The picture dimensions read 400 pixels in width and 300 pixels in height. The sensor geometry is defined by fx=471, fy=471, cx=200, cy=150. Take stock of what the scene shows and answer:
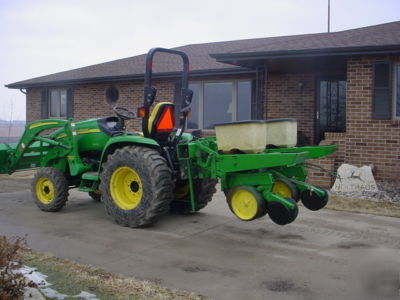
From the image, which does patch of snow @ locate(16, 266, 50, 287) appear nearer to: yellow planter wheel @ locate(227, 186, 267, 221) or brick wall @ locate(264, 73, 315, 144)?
yellow planter wheel @ locate(227, 186, 267, 221)

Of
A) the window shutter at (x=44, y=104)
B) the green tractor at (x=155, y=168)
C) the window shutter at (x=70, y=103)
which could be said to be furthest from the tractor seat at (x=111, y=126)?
the window shutter at (x=44, y=104)

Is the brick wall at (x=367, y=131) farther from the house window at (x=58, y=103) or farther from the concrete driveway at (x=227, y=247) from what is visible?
the house window at (x=58, y=103)

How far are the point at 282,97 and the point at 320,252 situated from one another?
8.24 m

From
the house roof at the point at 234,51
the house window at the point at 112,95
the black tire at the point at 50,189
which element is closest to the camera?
the black tire at the point at 50,189

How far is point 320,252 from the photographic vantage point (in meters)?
5.50

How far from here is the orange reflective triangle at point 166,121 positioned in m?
6.77

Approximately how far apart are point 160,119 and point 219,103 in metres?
7.75

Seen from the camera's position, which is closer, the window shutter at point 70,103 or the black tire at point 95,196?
the black tire at point 95,196

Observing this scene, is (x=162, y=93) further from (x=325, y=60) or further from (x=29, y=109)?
(x=29, y=109)

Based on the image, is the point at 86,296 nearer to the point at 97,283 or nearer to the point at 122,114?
the point at 97,283

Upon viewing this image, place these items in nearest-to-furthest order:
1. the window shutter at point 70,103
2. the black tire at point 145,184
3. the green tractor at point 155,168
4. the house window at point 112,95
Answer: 1. the green tractor at point 155,168
2. the black tire at point 145,184
3. the house window at point 112,95
4. the window shutter at point 70,103

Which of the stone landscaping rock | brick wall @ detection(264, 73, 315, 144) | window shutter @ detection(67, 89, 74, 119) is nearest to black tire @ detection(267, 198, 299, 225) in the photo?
the stone landscaping rock

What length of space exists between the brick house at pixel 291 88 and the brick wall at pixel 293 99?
0.03m

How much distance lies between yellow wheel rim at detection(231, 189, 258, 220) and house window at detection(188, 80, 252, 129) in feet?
27.2
